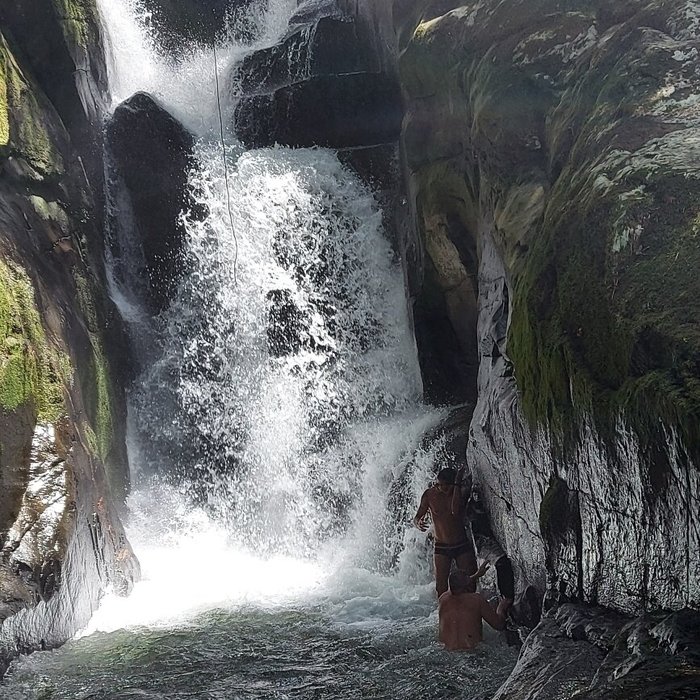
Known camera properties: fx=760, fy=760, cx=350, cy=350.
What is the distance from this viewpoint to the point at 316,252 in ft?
43.0

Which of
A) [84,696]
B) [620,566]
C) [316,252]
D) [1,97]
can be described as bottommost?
[84,696]

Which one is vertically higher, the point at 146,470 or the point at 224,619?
the point at 146,470

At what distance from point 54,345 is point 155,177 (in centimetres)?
538

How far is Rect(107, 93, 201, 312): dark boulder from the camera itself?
13.3 meters

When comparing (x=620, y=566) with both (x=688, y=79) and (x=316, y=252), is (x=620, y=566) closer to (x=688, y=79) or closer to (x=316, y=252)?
(x=688, y=79)

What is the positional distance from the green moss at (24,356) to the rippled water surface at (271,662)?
256 cm

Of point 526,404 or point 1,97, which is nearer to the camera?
point 526,404

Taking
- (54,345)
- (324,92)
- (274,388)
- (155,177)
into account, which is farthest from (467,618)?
(324,92)

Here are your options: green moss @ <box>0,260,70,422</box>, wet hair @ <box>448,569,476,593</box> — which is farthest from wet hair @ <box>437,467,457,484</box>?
green moss @ <box>0,260,70,422</box>

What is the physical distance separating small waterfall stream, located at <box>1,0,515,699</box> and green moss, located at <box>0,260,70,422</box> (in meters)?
2.51

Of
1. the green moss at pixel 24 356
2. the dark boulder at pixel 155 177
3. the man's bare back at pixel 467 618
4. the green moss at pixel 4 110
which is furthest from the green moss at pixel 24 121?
the man's bare back at pixel 467 618

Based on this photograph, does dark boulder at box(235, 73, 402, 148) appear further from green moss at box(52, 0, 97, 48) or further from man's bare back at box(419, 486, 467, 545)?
man's bare back at box(419, 486, 467, 545)

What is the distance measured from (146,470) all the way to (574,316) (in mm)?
8482

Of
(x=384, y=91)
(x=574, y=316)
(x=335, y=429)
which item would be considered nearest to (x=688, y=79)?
(x=574, y=316)
